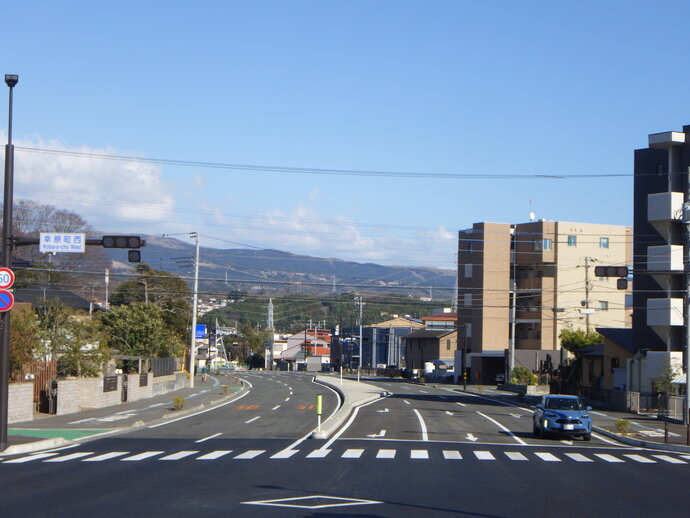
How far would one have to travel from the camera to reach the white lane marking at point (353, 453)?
23875 millimetres

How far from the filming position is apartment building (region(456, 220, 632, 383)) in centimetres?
9494

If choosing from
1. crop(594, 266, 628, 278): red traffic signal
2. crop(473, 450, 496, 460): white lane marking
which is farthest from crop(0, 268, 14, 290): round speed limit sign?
crop(594, 266, 628, 278): red traffic signal

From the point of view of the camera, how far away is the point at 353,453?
82.4 feet

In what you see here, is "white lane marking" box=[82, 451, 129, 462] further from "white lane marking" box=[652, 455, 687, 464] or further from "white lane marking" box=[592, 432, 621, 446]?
"white lane marking" box=[592, 432, 621, 446]

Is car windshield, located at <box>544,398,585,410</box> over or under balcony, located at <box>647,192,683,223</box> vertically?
under

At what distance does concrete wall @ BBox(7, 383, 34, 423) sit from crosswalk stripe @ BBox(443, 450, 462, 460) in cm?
1816

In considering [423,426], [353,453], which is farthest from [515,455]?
[423,426]

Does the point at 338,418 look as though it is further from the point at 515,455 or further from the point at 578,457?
the point at 578,457

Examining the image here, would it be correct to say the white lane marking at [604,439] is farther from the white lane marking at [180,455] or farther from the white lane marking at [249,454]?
the white lane marking at [180,455]

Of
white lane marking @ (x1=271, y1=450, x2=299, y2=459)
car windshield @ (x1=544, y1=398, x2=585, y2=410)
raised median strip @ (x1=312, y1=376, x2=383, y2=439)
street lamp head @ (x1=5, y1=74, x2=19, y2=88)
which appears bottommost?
raised median strip @ (x1=312, y1=376, x2=383, y2=439)

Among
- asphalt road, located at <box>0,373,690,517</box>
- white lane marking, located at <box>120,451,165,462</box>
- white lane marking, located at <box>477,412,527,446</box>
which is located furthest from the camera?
white lane marking, located at <box>477,412,527,446</box>

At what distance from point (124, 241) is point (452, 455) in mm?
11884

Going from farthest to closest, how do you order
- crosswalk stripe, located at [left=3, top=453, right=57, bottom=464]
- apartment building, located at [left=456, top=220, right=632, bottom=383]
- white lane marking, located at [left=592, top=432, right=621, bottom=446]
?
apartment building, located at [left=456, top=220, right=632, bottom=383] < white lane marking, located at [left=592, top=432, right=621, bottom=446] < crosswalk stripe, located at [left=3, top=453, right=57, bottom=464]

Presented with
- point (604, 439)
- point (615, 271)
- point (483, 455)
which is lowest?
point (604, 439)
